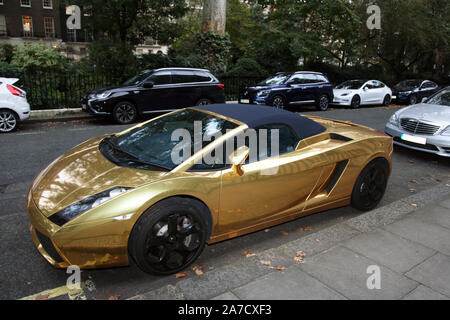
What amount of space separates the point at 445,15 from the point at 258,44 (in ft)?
49.7

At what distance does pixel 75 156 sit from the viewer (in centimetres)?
385

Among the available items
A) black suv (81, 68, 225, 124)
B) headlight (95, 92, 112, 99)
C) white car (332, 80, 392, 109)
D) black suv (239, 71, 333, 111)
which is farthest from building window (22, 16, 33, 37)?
headlight (95, 92, 112, 99)

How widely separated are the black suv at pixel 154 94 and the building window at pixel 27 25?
4400 cm

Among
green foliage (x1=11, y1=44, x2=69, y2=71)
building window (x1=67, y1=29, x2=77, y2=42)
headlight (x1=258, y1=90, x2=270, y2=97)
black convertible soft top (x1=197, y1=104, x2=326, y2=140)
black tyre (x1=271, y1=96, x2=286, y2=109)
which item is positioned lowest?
black tyre (x1=271, y1=96, x2=286, y2=109)

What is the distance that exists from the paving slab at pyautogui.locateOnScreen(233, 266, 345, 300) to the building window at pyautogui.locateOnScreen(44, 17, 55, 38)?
5408 centimetres

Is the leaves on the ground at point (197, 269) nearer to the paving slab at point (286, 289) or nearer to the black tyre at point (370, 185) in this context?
the paving slab at point (286, 289)

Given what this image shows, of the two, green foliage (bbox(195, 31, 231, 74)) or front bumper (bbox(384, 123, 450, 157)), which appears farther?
green foliage (bbox(195, 31, 231, 74))

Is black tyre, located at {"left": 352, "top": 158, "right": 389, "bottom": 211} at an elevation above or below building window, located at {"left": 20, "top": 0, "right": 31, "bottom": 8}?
below

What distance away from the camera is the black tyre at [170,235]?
288 cm

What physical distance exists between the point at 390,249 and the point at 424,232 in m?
0.75

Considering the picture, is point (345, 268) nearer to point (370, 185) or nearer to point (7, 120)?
point (370, 185)

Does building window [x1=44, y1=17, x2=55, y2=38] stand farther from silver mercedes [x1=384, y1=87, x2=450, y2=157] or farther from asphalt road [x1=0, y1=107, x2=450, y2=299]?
silver mercedes [x1=384, y1=87, x2=450, y2=157]

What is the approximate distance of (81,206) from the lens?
2850 millimetres

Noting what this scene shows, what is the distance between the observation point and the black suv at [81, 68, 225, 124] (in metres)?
10.5
